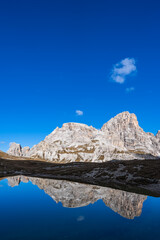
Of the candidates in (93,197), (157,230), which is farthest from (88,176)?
(157,230)

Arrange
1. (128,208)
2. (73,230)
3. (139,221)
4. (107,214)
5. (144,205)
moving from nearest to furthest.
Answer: (73,230) < (139,221) < (107,214) < (128,208) < (144,205)

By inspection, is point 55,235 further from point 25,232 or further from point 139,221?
point 139,221

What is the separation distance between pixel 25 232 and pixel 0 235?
2801 millimetres

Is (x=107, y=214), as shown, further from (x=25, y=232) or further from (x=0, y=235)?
(x=0, y=235)

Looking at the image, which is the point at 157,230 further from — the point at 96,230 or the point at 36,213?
the point at 36,213

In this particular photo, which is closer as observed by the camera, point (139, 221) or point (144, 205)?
point (139, 221)

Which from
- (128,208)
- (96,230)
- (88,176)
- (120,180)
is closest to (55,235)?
(96,230)

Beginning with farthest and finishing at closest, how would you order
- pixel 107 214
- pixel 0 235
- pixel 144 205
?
pixel 144 205 < pixel 107 214 < pixel 0 235

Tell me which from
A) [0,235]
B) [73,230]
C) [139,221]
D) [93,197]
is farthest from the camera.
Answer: [93,197]

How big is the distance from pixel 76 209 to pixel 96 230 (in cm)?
1057

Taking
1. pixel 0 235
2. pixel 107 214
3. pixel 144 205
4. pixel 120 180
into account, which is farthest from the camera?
pixel 120 180

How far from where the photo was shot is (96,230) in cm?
2131

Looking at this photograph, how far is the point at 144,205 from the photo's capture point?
109ft

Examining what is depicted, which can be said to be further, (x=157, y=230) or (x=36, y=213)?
(x=36, y=213)
